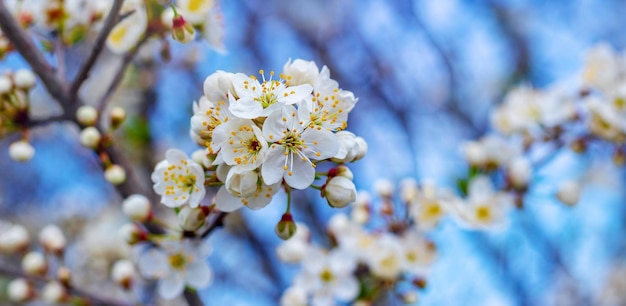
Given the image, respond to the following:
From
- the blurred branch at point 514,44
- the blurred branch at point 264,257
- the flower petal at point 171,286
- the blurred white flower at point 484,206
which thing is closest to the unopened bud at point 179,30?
the flower petal at point 171,286

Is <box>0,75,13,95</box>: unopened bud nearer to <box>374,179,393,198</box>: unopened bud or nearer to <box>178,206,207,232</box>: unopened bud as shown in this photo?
<box>178,206,207,232</box>: unopened bud

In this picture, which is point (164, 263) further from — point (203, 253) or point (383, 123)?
point (383, 123)

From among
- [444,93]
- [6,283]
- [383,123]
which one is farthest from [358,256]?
[6,283]

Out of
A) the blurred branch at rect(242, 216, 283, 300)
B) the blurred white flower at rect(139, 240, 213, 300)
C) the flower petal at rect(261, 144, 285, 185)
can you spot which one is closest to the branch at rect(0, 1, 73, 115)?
the blurred white flower at rect(139, 240, 213, 300)

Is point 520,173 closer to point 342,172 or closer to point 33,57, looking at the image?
point 342,172

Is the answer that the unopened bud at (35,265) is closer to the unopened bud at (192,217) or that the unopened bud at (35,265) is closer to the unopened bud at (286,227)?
the unopened bud at (192,217)

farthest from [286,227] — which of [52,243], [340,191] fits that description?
[52,243]
